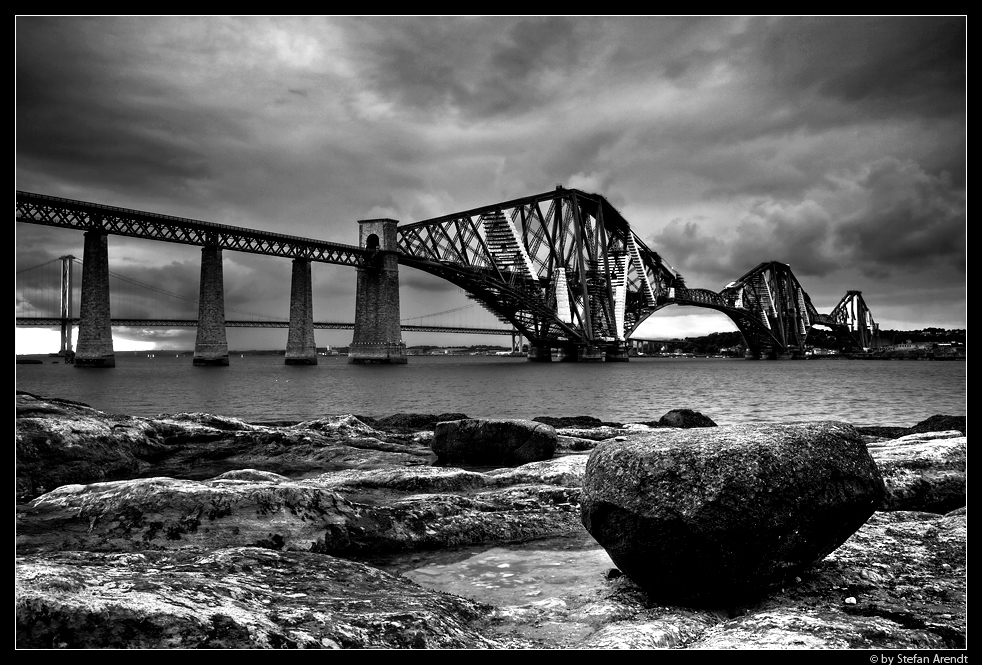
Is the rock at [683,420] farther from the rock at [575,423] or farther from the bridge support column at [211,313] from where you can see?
the bridge support column at [211,313]

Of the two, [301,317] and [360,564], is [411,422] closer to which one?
[360,564]

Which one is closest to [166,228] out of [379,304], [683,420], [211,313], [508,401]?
[211,313]

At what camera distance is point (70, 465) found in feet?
28.3

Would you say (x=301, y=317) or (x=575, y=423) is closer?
(x=575, y=423)

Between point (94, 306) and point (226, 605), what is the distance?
69.1 meters

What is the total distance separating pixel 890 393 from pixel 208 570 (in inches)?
1959

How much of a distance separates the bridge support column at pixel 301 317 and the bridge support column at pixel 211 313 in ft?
33.7

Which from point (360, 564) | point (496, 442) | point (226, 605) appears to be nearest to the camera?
point (226, 605)

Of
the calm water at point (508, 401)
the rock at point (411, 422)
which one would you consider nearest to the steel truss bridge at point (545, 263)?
the calm water at point (508, 401)

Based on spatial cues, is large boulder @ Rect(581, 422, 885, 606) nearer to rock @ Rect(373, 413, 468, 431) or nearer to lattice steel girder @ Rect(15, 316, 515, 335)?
rock @ Rect(373, 413, 468, 431)

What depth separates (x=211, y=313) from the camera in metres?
72.9

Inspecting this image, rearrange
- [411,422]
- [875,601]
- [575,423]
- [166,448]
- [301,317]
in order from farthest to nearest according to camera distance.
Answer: [301,317] → [575,423] → [411,422] → [166,448] → [875,601]

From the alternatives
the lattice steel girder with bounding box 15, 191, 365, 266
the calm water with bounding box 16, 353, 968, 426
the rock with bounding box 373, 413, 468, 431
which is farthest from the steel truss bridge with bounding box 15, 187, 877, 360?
the rock with bounding box 373, 413, 468, 431

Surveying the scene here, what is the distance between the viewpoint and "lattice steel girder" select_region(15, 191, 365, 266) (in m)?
59.4
